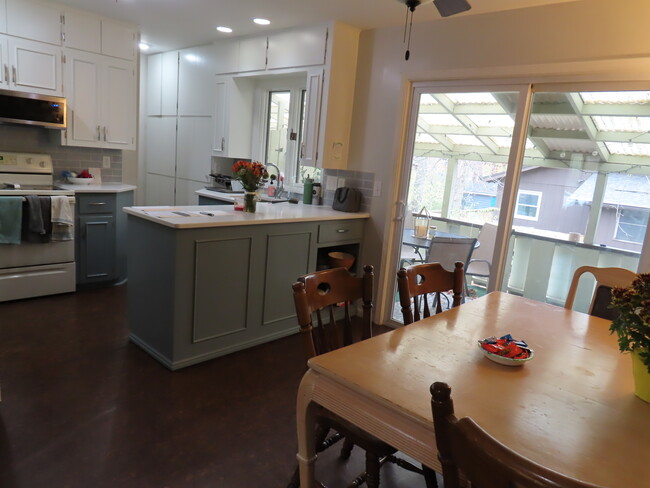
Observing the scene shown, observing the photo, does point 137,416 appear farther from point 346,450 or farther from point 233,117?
point 233,117

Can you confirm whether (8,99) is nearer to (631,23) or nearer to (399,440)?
(399,440)

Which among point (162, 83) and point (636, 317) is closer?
point (636, 317)

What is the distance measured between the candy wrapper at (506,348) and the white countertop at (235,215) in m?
1.79

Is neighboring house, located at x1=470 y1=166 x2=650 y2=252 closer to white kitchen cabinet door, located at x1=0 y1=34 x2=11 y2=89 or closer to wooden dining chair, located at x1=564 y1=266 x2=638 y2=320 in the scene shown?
wooden dining chair, located at x1=564 y1=266 x2=638 y2=320

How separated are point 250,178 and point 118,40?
233cm

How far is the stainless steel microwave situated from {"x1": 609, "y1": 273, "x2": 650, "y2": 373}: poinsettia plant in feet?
14.1

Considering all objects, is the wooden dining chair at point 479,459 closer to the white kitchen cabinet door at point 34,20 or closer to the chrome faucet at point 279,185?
the chrome faucet at point 279,185

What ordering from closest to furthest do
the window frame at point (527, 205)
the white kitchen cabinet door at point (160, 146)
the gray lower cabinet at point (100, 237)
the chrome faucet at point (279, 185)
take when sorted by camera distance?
1. the window frame at point (527, 205)
2. the gray lower cabinet at point (100, 237)
3. the chrome faucet at point (279, 185)
4. the white kitchen cabinet door at point (160, 146)

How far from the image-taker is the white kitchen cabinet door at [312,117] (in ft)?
12.0

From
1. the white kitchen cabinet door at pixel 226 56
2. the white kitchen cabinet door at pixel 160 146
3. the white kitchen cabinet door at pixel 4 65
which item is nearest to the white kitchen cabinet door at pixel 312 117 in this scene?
the white kitchen cabinet door at pixel 226 56

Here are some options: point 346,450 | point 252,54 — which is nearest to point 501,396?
point 346,450

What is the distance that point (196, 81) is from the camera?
16.3 ft

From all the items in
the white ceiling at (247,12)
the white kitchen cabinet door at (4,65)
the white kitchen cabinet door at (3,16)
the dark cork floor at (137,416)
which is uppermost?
the white ceiling at (247,12)

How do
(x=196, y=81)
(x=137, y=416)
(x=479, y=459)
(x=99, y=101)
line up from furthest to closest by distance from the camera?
(x=196, y=81)
(x=99, y=101)
(x=137, y=416)
(x=479, y=459)
